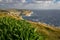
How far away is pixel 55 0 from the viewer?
418 inches

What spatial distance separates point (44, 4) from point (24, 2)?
1.36 metres

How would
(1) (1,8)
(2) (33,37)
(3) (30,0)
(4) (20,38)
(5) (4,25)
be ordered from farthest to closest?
(3) (30,0)
(1) (1,8)
(5) (4,25)
(2) (33,37)
(4) (20,38)

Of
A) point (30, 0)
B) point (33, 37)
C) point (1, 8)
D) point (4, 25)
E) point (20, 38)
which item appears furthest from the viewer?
point (30, 0)

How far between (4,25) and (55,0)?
264 inches

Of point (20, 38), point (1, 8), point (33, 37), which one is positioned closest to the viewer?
point (20, 38)

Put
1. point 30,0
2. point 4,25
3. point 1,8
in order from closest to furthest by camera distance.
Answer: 1. point 4,25
2. point 1,8
3. point 30,0

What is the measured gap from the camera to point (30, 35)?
3.71m

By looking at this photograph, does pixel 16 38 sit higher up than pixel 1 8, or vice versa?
pixel 16 38

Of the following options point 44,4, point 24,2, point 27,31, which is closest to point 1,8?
point 24,2

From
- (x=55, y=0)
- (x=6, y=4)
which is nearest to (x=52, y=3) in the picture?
(x=55, y=0)

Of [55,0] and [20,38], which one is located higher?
[20,38]

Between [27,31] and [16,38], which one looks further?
[27,31]

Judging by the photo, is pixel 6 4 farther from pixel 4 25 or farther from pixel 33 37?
pixel 33 37

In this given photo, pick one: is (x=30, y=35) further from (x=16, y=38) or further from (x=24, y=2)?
(x=24, y=2)
